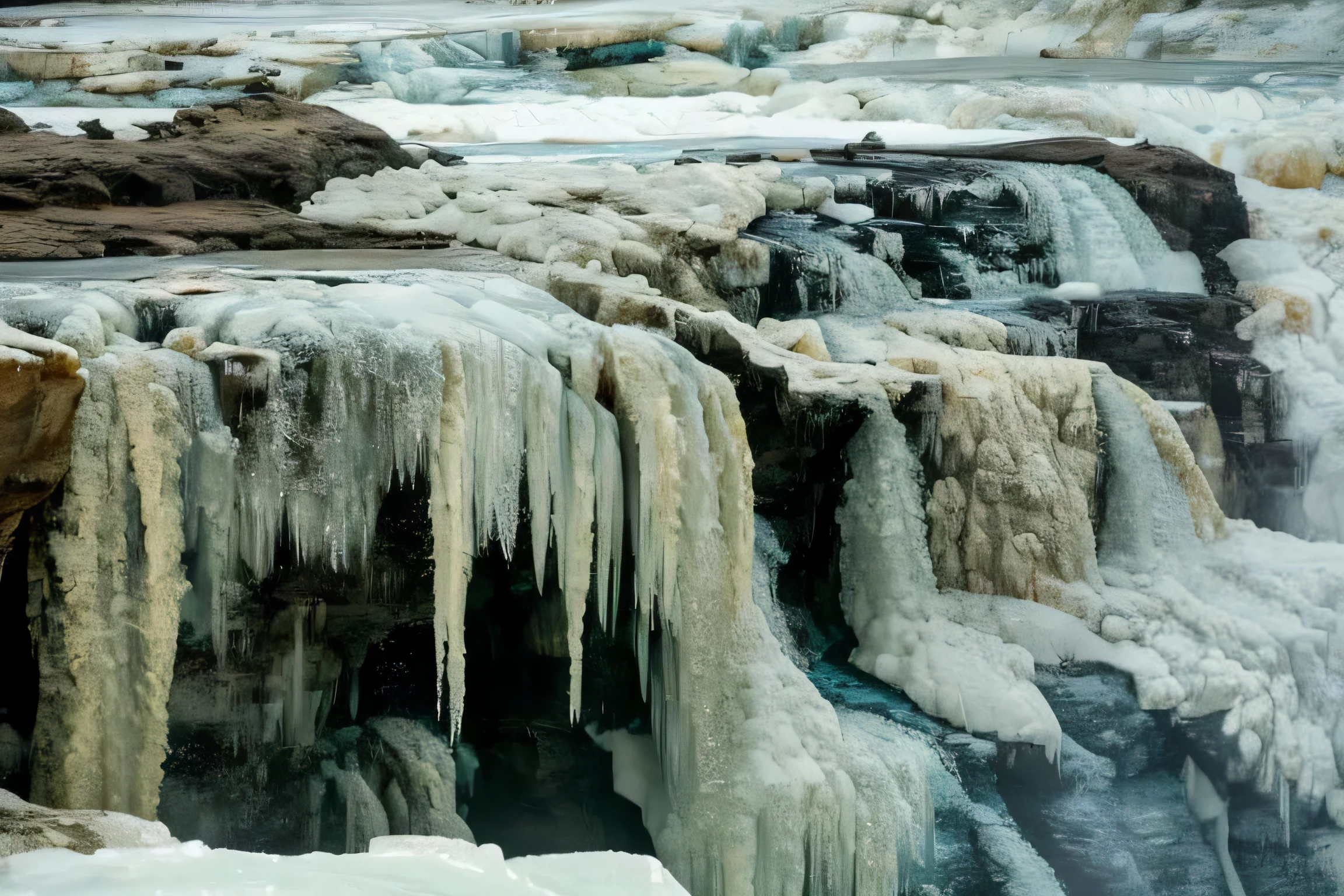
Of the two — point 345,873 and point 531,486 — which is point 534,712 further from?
point 345,873

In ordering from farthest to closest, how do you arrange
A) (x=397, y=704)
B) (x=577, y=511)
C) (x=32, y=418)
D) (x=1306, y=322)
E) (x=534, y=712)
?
1. (x=1306, y=322)
2. (x=534, y=712)
3. (x=397, y=704)
4. (x=577, y=511)
5. (x=32, y=418)

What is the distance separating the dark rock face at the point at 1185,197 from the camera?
831cm

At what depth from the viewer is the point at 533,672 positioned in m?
6.04

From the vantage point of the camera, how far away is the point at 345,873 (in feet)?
10.5

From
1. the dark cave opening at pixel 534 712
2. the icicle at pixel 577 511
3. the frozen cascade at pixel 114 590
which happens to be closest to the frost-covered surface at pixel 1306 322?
the dark cave opening at pixel 534 712

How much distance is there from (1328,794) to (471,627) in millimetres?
4494

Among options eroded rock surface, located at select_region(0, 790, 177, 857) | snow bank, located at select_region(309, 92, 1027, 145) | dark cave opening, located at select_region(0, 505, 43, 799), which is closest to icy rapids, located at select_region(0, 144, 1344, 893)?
eroded rock surface, located at select_region(0, 790, 177, 857)

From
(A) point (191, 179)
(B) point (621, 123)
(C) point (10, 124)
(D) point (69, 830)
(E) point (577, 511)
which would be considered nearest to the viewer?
(D) point (69, 830)

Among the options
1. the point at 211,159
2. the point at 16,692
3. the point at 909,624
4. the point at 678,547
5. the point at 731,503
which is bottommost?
the point at 909,624

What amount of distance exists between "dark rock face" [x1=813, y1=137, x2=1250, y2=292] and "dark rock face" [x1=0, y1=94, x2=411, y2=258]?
4.99 m

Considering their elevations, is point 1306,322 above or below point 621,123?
below

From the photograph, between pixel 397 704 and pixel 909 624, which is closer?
pixel 397 704

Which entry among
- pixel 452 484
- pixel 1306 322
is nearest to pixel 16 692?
pixel 452 484

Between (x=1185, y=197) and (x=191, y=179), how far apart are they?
6.61m
